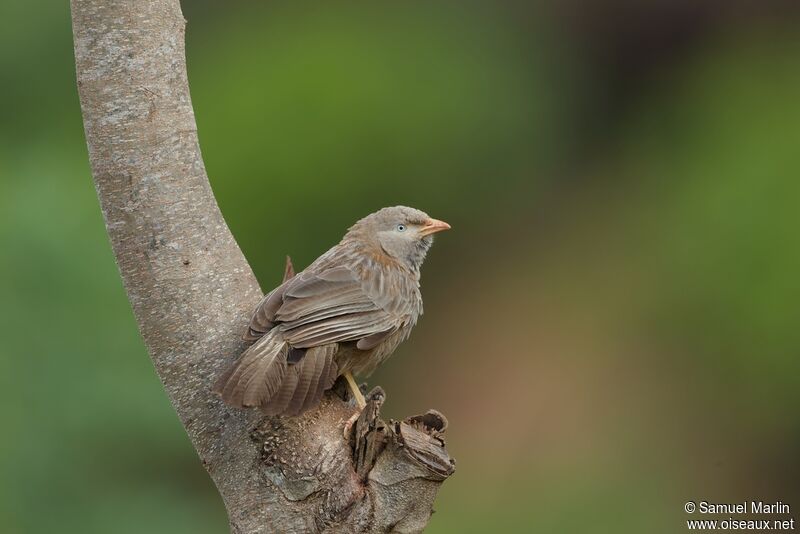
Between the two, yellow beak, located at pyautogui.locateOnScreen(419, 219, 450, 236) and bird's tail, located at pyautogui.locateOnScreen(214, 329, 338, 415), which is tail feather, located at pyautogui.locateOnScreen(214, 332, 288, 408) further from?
yellow beak, located at pyautogui.locateOnScreen(419, 219, 450, 236)

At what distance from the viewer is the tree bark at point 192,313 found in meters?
2.94

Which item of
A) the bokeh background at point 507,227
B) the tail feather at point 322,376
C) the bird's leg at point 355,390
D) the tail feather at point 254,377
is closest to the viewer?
the tail feather at point 254,377

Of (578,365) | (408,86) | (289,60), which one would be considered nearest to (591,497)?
(578,365)

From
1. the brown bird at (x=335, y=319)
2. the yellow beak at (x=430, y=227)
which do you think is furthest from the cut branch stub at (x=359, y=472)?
the yellow beak at (x=430, y=227)

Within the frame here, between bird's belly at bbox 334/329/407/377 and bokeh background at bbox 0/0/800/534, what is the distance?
2101 mm

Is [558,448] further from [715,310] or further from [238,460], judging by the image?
[238,460]

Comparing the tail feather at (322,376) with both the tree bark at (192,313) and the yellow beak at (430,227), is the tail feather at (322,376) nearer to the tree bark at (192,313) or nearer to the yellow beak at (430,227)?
the tree bark at (192,313)

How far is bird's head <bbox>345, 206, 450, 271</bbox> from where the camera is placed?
14.3 ft

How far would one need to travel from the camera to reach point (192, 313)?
3.05m

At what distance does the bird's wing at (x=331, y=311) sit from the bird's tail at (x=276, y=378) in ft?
0.21

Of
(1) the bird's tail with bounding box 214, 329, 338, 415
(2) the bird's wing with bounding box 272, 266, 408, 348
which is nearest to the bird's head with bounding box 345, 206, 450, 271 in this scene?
(2) the bird's wing with bounding box 272, 266, 408, 348

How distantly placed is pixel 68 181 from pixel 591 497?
12.4 ft

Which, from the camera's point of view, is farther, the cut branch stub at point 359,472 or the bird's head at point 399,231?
the bird's head at point 399,231

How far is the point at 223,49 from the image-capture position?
765cm
